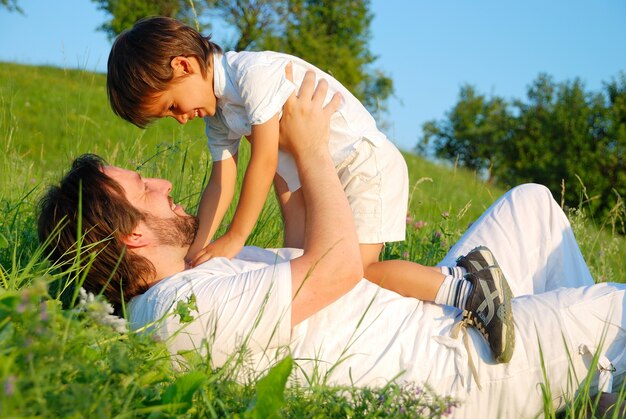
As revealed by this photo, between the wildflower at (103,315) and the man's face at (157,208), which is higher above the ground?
the man's face at (157,208)

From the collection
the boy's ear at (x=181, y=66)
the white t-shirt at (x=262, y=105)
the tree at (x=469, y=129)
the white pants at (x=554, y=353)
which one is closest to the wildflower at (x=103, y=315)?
the white pants at (x=554, y=353)

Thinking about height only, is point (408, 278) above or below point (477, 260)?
below

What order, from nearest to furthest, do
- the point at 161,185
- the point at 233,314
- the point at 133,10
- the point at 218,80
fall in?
the point at 233,314 < the point at 161,185 < the point at 218,80 < the point at 133,10

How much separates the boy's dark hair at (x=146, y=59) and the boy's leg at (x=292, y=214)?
66 centimetres

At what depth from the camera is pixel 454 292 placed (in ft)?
8.79

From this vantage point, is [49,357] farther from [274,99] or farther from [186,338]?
[274,99]

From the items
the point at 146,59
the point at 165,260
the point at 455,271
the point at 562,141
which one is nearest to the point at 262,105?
the point at 146,59

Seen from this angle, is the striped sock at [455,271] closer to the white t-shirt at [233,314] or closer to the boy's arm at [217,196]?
the white t-shirt at [233,314]

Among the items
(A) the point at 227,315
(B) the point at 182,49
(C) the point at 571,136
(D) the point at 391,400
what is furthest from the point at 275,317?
(C) the point at 571,136

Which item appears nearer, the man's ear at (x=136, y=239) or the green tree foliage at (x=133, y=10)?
the man's ear at (x=136, y=239)

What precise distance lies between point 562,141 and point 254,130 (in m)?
37.7

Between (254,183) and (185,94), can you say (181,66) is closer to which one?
(185,94)

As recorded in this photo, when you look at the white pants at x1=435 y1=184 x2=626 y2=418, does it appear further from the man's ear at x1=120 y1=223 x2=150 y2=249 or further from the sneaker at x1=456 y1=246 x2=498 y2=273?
the man's ear at x1=120 y1=223 x2=150 y2=249

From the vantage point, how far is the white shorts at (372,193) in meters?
3.11
